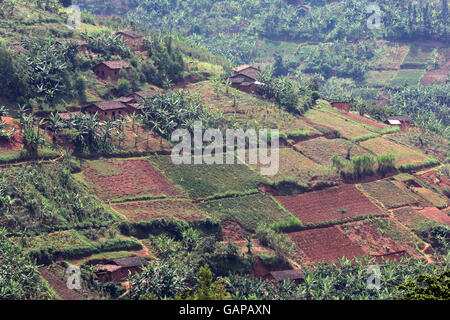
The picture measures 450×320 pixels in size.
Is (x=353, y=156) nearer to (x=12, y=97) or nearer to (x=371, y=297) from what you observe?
(x=371, y=297)

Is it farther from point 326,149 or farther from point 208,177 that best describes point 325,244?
point 326,149

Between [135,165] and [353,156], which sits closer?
[135,165]

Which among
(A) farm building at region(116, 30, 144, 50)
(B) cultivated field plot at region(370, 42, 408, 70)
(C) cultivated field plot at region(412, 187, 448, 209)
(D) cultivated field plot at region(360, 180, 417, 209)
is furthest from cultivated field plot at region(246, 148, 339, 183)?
(B) cultivated field plot at region(370, 42, 408, 70)

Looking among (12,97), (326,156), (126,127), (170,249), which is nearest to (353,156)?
(326,156)

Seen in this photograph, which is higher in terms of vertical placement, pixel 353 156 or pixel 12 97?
pixel 12 97

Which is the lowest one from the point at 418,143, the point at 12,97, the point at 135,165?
the point at 418,143

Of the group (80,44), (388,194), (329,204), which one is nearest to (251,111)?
(329,204)

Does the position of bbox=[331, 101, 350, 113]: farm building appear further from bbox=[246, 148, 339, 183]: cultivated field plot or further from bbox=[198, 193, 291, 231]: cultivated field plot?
bbox=[198, 193, 291, 231]: cultivated field plot
